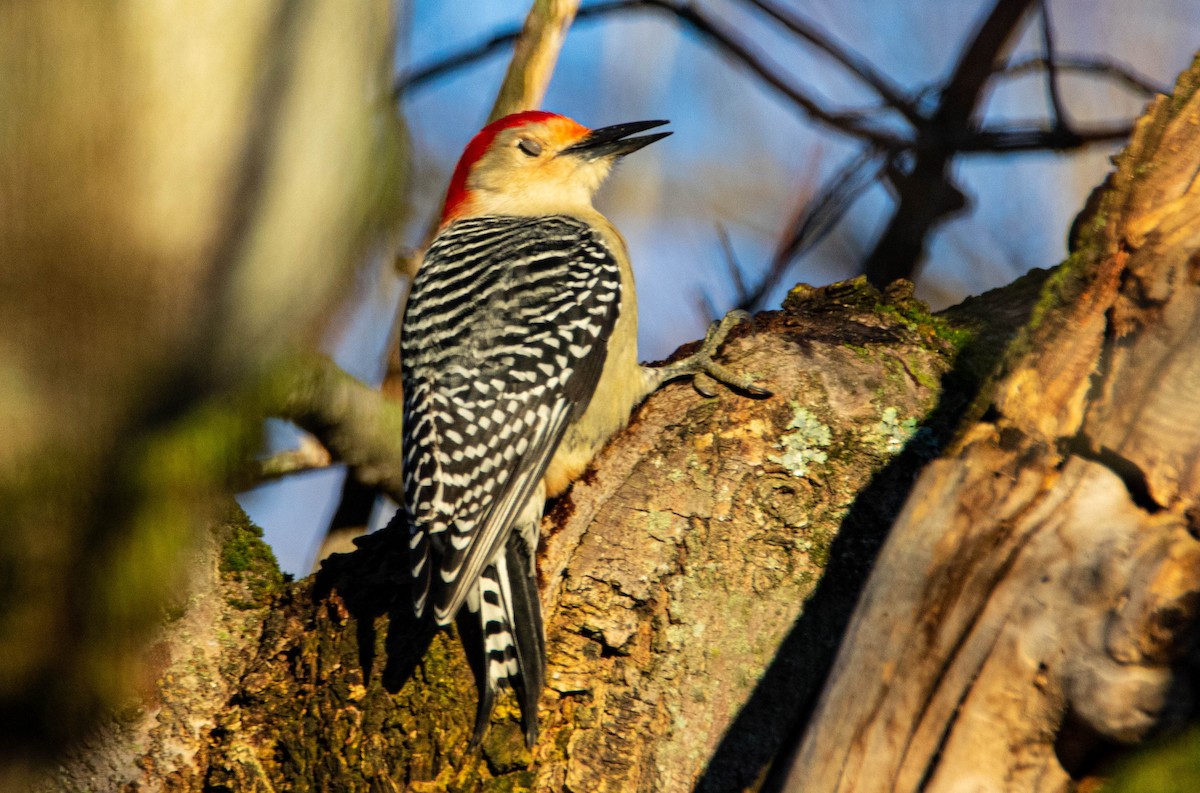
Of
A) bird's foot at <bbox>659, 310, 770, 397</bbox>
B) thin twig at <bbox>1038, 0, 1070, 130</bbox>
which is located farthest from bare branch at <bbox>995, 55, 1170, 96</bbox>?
bird's foot at <bbox>659, 310, 770, 397</bbox>

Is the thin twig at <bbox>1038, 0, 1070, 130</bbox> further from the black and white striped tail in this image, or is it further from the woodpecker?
the black and white striped tail

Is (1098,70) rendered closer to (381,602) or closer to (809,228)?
(809,228)

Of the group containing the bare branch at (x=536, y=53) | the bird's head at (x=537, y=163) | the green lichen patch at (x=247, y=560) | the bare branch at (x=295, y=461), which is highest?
the bare branch at (x=536, y=53)

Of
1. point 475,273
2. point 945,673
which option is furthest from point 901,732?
point 475,273

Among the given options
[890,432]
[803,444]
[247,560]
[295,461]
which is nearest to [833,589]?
[803,444]

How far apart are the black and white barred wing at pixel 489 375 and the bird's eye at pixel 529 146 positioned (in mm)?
554

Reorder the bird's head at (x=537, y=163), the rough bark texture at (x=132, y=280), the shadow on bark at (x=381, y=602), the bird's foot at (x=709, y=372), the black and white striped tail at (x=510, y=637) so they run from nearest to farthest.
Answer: the rough bark texture at (x=132, y=280), the black and white striped tail at (x=510, y=637), the shadow on bark at (x=381, y=602), the bird's foot at (x=709, y=372), the bird's head at (x=537, y=163)

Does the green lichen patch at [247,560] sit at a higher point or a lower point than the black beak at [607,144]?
lower

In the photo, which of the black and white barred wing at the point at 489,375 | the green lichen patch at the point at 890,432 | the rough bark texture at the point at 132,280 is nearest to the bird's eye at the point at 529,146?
the black and white barred wing at the point at 489,375

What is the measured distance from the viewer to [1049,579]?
205 centimetres

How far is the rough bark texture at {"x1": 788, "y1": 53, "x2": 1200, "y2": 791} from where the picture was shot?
198cm

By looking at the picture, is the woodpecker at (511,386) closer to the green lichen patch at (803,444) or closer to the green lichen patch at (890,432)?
the green lichen patch at (803,444)

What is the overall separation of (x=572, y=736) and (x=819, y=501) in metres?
1.05

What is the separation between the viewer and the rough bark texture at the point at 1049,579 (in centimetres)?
198
